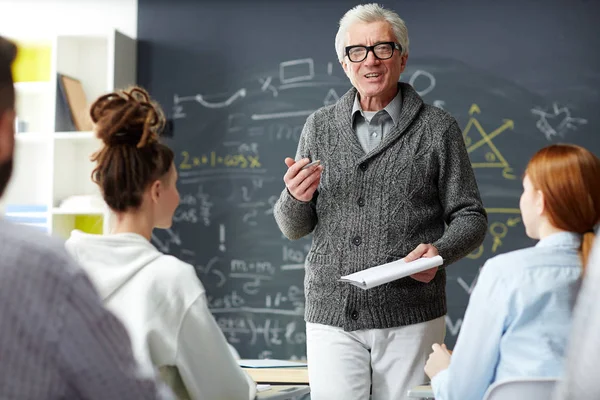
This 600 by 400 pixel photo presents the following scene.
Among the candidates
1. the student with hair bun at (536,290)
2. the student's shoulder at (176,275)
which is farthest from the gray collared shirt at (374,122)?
the student's shoulder at (176,275)

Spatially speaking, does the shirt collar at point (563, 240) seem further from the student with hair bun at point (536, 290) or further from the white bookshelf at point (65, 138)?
the white bookshelf at point (65, 138)

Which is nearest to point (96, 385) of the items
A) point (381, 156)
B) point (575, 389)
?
point (575, 389)

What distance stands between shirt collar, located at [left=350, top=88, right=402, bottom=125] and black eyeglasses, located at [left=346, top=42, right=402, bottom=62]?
0.12 m

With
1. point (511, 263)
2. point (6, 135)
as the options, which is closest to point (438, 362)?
point (511, 263)

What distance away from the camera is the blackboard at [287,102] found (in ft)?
12.8

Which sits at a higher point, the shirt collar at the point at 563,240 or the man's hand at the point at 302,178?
the man's hand at the point at 302,178

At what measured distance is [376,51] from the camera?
89.9 inches

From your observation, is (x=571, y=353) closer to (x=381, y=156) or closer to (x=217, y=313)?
(x=381, y=156)

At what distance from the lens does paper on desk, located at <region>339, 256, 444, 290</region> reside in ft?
6.20

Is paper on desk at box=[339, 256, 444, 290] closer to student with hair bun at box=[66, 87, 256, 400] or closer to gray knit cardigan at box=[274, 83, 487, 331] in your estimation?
gray knit cardigan at box=[274, 83, 487, 331]

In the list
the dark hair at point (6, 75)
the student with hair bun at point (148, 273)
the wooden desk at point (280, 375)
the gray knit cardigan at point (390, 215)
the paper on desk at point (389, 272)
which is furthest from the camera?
the wooden desk at point (280, 375)

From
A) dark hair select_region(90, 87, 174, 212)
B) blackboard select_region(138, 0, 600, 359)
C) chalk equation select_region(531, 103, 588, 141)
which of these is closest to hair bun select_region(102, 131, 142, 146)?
dark hair select_region(90, 87, 174, 212)

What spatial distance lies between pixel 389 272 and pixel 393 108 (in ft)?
1.92

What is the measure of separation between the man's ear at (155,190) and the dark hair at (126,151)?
0.03 ft
